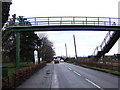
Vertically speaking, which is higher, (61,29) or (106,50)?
(61,29)

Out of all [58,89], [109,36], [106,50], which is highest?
[109,36]

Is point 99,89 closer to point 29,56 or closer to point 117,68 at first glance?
point 117,68

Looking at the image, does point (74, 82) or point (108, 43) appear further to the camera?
point (108, 43)

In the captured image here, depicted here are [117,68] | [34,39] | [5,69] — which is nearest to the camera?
[5,69]

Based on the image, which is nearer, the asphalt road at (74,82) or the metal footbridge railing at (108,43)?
the asphalt road at (74,82)

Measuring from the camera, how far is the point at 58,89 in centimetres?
1209

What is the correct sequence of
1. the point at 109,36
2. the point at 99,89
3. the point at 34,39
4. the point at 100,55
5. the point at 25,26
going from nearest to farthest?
1. the point at 99,89
2. the point at 25,26
3. the point at 109,36
4. the point at 100,55
5. the point at 34,39

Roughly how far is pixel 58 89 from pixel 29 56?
33467 mm

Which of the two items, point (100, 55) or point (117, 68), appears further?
point (100, 55)

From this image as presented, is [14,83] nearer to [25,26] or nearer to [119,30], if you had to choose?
[25,26]

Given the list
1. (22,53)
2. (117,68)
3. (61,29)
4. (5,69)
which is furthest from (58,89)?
(22,53)

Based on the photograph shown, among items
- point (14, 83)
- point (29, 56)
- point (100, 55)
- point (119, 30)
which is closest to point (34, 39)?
point (29, 56)

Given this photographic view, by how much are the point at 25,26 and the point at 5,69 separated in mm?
12844

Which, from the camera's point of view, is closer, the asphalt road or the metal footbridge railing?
the asphalt road
